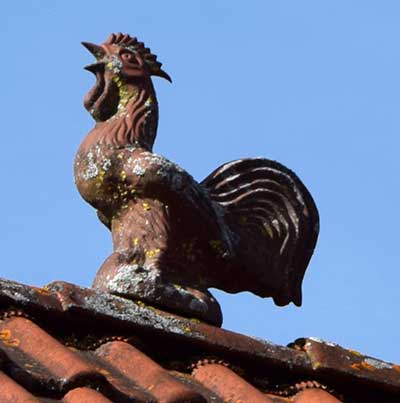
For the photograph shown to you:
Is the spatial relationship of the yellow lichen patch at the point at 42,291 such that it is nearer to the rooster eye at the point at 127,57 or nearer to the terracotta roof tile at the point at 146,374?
the terracotta roof tile at the point at 146,374

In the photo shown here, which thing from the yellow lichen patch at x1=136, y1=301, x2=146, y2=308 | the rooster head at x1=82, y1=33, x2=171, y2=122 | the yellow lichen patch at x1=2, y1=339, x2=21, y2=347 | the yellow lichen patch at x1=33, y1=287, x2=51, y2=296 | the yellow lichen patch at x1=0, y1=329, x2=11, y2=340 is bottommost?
the yellow lichen patch at x1=2, y1=339, x2=21, y2=347

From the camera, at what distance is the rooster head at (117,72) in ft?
15.5

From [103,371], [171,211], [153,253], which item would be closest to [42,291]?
[103,371]

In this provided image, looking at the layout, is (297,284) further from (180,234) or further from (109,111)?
(109,111)

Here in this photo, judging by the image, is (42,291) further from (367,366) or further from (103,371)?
(367,366)

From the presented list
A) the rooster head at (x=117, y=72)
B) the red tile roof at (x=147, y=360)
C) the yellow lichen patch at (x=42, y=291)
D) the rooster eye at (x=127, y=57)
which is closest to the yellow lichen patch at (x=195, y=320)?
the red tile roof at (x=147, y=360)

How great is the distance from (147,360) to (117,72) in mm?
1368

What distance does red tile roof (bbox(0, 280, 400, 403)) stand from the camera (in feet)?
10.8

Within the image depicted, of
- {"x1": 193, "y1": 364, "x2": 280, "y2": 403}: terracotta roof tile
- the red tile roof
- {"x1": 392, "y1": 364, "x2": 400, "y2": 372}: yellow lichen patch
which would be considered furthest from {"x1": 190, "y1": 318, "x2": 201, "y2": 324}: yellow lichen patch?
{"x1": 392, "y1": 364, "x2": 400, "y2": 372}: yellow lichen patch

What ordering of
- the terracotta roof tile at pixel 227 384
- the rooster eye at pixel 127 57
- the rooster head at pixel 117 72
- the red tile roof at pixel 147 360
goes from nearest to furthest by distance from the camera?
the red tile roof at pixel 147 360 < the terracotta roof tile at pixel 227 384 < the rooster head at pixel 117 72 < the rooster eye at pixel 127 57

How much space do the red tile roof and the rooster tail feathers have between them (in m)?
0.43

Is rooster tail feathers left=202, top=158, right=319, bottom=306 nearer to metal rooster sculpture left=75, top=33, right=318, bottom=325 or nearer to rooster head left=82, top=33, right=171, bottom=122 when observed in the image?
metal rooster sculpture left=75, top=33, right=318, bottom=325

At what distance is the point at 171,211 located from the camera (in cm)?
434

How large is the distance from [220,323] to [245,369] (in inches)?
10.2
